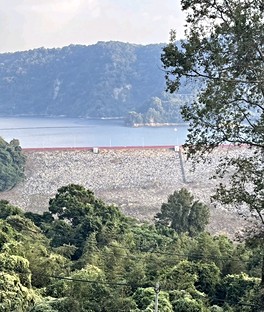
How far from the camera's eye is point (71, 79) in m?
107

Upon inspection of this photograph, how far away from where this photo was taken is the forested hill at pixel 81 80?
333 feet

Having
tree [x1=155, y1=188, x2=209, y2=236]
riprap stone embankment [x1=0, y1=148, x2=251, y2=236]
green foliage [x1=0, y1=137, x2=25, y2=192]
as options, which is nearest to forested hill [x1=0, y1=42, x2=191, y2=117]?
riprap stone embankment [x1=0, y1=148, x2=251, y2=236]

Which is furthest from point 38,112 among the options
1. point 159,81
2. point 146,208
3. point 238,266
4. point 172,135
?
point 238,266

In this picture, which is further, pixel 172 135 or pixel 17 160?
pixel 172 135

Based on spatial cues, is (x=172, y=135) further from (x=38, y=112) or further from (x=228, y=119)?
(x=228, y=119)

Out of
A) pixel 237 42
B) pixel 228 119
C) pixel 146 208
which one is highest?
pixel 237 42

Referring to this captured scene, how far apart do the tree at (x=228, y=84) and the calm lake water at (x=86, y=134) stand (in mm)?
50359

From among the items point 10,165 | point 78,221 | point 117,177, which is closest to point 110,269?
point 78,221

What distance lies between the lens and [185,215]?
72.7 feet

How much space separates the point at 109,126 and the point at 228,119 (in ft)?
266

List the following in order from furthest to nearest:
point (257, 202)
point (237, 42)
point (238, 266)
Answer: point (238, 266) < point (257, 202) < point (237, 42)

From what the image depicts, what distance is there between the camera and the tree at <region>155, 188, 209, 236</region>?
21656 millimetres

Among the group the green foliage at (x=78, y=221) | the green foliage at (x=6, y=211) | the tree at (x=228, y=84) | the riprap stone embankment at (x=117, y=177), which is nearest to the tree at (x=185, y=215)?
the green foliage at (x=78, y=221)

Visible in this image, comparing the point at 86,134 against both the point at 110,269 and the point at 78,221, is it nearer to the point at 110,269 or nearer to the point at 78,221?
the point at 78,221
